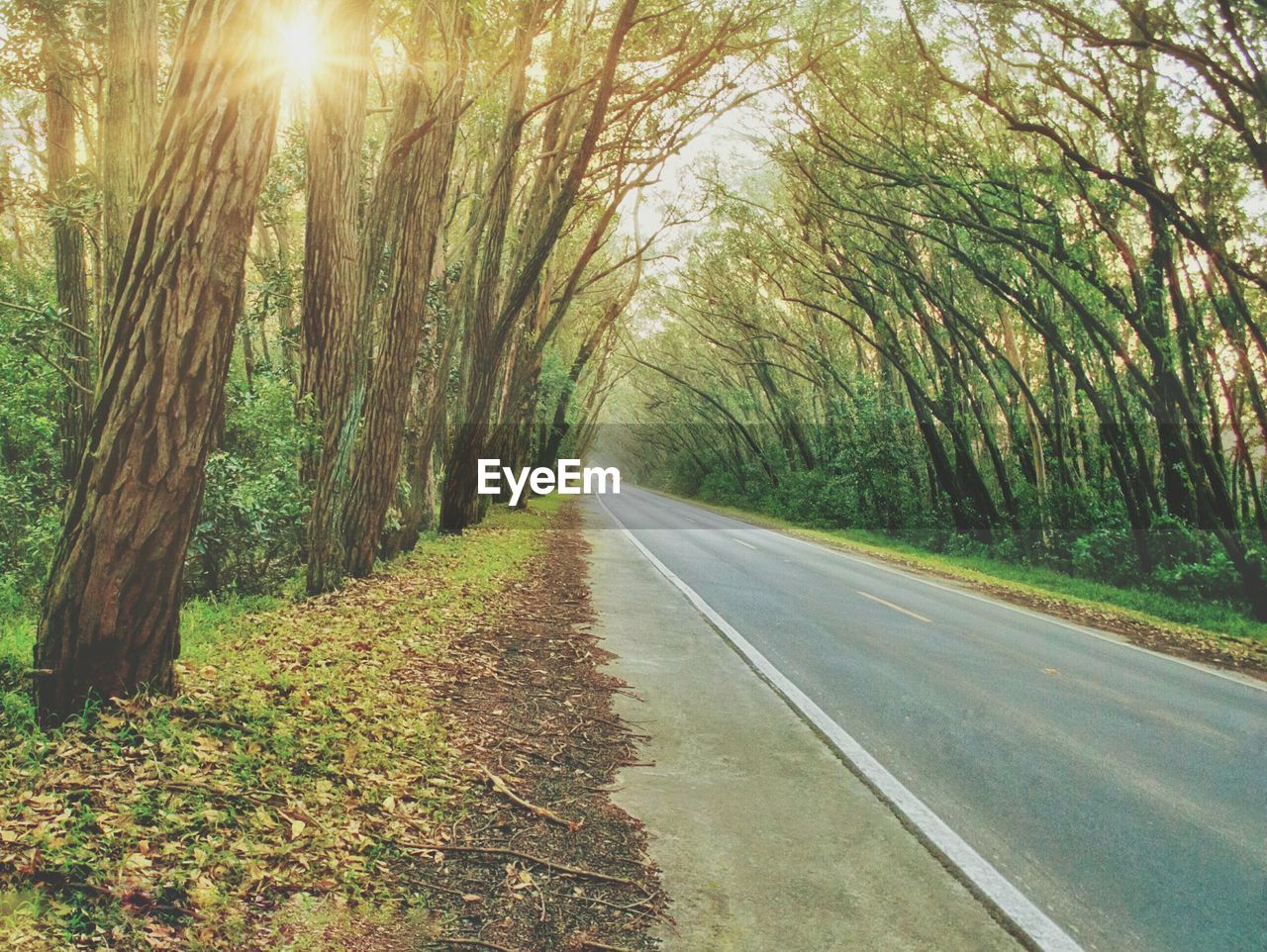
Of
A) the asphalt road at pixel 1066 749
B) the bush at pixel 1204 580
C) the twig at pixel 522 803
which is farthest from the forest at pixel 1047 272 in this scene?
the twig at pixel 522 803

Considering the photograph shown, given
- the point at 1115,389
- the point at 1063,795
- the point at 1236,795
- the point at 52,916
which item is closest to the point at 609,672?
the point at 1063,795

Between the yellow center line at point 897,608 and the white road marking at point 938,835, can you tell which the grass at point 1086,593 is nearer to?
the yellow center line at point 897,608

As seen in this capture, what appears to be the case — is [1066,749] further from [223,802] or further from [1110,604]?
[1110,604]

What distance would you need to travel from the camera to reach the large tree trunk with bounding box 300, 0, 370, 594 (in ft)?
32.1

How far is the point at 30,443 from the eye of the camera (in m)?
10.3

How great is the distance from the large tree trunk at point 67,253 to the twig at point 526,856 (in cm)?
750

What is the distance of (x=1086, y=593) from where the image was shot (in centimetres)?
1850

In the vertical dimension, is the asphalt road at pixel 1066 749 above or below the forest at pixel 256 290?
below

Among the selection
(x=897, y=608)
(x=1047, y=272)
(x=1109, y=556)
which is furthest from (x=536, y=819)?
(x=1109, y=556)

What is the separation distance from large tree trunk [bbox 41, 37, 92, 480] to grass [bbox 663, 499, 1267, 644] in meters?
15.2

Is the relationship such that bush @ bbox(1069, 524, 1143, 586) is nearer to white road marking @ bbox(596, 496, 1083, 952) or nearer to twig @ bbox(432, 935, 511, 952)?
white road marking @ bbox(596, 496, 1083, 952)

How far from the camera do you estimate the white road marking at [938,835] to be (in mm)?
3815

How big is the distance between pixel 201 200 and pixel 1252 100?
15.1m

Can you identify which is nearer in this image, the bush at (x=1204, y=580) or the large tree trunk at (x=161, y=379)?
the large tree trunk at (x=161, y=379)
